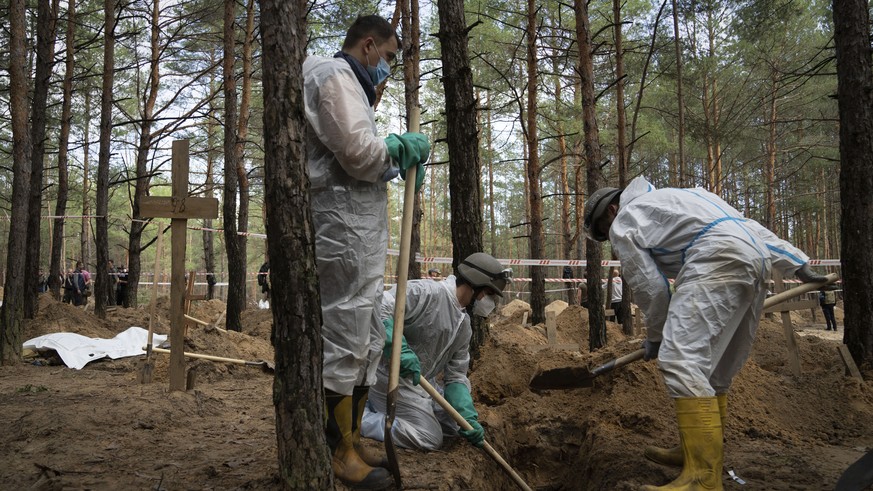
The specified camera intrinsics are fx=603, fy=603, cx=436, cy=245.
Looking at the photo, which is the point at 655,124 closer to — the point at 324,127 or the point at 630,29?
the point at 630,29

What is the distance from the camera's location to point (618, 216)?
3.46 meters

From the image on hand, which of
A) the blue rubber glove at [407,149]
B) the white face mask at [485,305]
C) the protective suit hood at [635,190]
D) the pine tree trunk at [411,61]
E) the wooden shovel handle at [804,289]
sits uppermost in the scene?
the pine tree trunk at [411,61]

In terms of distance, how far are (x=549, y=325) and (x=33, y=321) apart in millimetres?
9161

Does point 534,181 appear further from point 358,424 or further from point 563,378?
point 358,424

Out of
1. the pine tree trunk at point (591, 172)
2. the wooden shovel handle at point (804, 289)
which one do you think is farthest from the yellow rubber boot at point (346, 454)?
the pine tree trunk at point (591, 172)

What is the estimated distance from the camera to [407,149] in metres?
2.99

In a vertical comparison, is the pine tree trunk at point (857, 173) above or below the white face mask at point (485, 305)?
above

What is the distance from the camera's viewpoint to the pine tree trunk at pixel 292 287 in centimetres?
238

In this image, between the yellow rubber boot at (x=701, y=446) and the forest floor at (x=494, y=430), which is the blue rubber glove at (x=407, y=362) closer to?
the forest floor at (x=494, y=430)

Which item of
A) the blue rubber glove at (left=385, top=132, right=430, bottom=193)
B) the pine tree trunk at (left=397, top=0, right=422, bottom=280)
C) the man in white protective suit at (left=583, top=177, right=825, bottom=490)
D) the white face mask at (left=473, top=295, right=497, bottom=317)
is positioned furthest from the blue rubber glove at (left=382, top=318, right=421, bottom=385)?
the pine tree trunk at (left=397, top=0, right=422, bottom=280)

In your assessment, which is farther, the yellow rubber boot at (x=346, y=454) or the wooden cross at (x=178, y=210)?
the wooden cross at (x=178, y=210)

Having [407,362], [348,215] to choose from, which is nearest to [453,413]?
[407,362]

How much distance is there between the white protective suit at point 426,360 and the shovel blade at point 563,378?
0.78 m

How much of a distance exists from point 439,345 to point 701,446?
5.45ft
